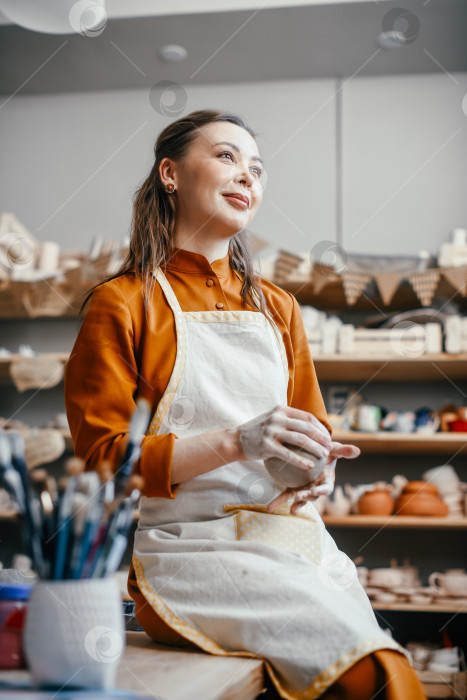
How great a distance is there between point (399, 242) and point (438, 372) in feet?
2.49

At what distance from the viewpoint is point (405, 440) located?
9.71 feet

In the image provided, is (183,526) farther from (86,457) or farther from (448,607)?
(448,607)

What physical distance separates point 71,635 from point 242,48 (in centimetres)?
341

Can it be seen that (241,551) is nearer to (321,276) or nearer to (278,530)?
(278,530)

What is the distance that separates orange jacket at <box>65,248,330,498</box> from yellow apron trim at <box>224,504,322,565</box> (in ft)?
0.36

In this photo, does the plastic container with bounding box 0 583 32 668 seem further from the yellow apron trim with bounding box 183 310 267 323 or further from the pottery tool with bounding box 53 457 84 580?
the yellow apron trim with bounding box 183 310 267 323

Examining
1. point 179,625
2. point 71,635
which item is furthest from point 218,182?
point 71,635

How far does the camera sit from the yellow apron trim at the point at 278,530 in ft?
3.19

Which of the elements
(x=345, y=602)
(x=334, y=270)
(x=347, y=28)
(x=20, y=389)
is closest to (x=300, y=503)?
(x=345, y=602)

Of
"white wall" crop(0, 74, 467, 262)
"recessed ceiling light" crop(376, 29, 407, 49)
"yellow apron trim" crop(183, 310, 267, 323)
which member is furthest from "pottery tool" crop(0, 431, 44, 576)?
"recessed ceiling light" crop(376, 29, 407, 49)

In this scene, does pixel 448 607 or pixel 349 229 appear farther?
pixel 349 229

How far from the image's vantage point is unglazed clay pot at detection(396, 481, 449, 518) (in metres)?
2.87

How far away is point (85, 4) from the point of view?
2.37 meters

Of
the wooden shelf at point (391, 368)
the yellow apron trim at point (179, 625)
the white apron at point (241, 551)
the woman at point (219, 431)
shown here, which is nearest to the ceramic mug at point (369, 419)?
the wooden shelf at point (391, 368)
